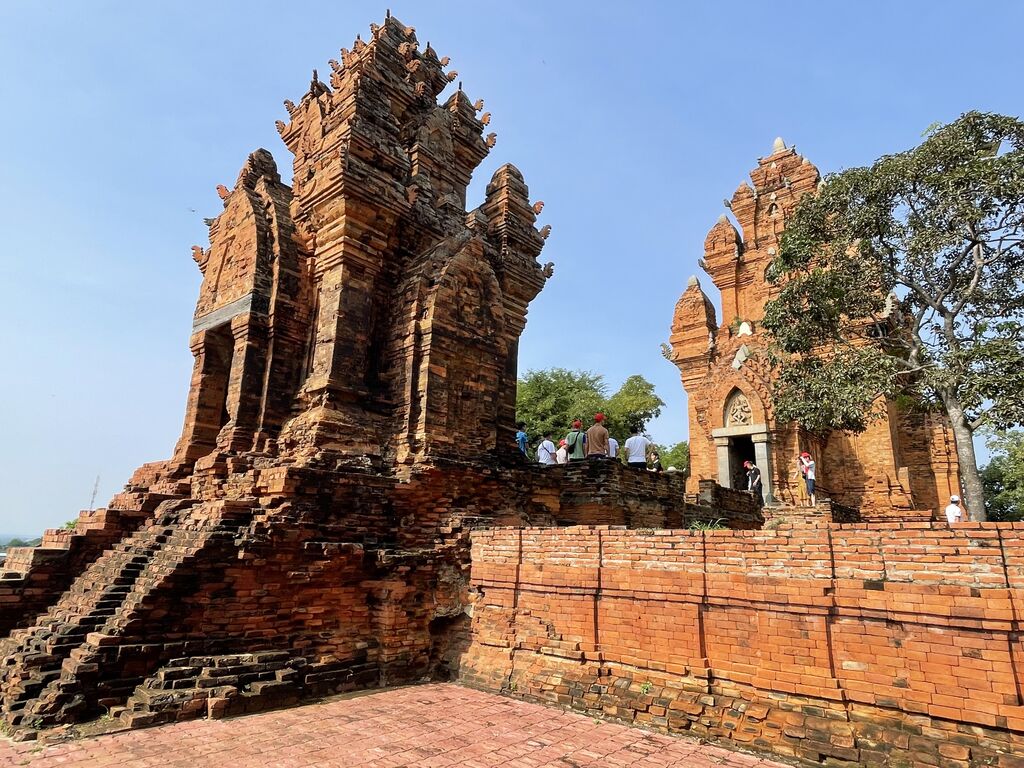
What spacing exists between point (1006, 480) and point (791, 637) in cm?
3118

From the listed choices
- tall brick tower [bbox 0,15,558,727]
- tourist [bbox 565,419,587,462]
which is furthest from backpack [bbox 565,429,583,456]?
tall brick tower [bbox 0,15,558,727]

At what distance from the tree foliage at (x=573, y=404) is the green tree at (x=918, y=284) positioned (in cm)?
1597

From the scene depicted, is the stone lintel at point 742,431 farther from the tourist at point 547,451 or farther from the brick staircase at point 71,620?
the brick staircase at point 71,620

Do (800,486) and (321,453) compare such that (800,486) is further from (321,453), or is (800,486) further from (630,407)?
(630,407)

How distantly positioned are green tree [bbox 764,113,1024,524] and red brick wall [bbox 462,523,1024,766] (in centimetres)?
696

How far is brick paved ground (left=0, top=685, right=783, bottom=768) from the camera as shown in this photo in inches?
176

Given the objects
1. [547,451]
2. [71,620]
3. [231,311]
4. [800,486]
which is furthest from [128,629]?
[800,486]

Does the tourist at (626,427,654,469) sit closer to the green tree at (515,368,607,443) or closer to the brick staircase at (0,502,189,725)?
the brick staircase at (0,502,189,725)

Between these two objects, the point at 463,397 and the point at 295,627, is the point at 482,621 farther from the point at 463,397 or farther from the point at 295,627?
the point at 463,397

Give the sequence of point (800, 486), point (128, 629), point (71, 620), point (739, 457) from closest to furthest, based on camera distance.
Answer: point (128, 629), point (71, 620), point (800, 486), point (739, 457)

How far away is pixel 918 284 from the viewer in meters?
11.7

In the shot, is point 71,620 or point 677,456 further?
point 677,456

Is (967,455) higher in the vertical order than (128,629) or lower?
higher

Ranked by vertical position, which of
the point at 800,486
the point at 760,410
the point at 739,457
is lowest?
the point at 800,486
